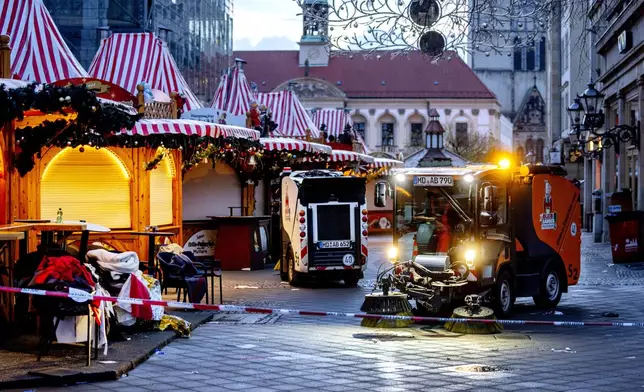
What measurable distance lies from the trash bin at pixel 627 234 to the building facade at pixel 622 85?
2.61 metres

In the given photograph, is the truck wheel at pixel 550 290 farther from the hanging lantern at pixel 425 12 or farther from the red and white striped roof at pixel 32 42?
the red and white striped roof at pixel 32 42

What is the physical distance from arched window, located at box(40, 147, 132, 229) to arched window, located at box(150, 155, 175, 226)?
859mm

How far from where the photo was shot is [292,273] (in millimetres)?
24297

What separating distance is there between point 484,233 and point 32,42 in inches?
368

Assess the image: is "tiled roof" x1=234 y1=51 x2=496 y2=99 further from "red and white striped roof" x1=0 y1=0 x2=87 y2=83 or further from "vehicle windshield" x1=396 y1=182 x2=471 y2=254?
"vehicle windshield" x1=396 y1=182 x2=471 y2=254

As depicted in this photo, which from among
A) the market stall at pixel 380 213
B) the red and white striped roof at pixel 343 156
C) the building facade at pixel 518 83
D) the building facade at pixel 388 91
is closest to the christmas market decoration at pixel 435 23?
the red and white striped roof at pixel 343 156

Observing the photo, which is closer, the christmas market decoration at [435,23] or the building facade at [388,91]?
the christmas market decoration at [435,23]

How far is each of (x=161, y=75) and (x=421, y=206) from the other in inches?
467

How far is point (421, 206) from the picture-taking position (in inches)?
725

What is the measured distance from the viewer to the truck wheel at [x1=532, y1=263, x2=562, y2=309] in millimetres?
18891

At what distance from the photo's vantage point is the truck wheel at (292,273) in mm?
24031

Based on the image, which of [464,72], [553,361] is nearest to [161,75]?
[553,361]

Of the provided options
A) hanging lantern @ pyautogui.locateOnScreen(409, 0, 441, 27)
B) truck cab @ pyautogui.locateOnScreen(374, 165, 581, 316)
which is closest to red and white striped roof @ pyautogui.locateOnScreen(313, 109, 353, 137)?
truck cab @ pyautogui.locateOnScreen(374, 165, 581, 316)

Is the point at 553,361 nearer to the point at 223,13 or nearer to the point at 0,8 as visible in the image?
the point at 0,8
